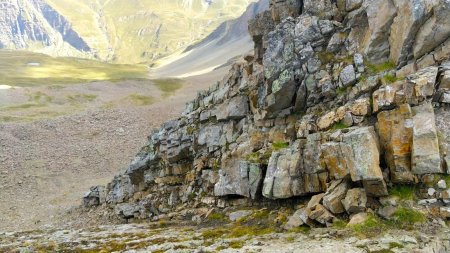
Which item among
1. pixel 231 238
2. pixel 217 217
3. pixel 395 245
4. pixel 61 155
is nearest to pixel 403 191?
pixel 395 245

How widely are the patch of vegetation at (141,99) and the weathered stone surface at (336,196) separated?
98.4 meters

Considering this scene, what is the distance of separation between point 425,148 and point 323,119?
6680mm

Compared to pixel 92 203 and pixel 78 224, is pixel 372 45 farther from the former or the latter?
pixel 92 203

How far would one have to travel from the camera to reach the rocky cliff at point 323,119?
20281 millimetres

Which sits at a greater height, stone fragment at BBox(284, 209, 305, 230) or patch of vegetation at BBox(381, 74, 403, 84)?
patch of vegetation at BBox(381, 74, 403, 84)

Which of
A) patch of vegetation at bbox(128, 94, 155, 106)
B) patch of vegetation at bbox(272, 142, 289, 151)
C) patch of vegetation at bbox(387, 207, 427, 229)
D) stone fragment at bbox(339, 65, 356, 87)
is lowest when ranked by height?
patch of vegetation at bbox(387, 207, 427, 229)

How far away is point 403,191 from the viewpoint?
19.8 m

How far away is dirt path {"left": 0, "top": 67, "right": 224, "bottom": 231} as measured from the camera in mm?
50625

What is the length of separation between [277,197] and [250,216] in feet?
8.14

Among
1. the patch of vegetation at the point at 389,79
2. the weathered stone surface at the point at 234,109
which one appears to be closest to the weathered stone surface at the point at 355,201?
the patch of vegetation at the point at 389,79

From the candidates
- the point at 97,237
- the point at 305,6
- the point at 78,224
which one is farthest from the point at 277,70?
the point at 78,224

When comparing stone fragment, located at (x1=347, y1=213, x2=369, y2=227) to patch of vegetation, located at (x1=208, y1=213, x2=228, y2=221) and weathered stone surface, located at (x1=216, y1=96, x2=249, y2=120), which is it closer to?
patch of vegetation, located at (x1=208, y1=213, x2=228, y2=221)

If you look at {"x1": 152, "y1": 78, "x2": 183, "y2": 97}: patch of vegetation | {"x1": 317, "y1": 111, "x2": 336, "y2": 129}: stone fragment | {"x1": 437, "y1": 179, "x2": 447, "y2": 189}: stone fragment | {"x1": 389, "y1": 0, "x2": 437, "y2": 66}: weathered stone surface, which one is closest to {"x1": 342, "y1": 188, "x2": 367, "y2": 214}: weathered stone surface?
{"x1": 437, "y1": 179, "x2": 447, "y2": 189}: stone fragment

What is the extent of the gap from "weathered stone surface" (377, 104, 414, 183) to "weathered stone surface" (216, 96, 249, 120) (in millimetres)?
13799
